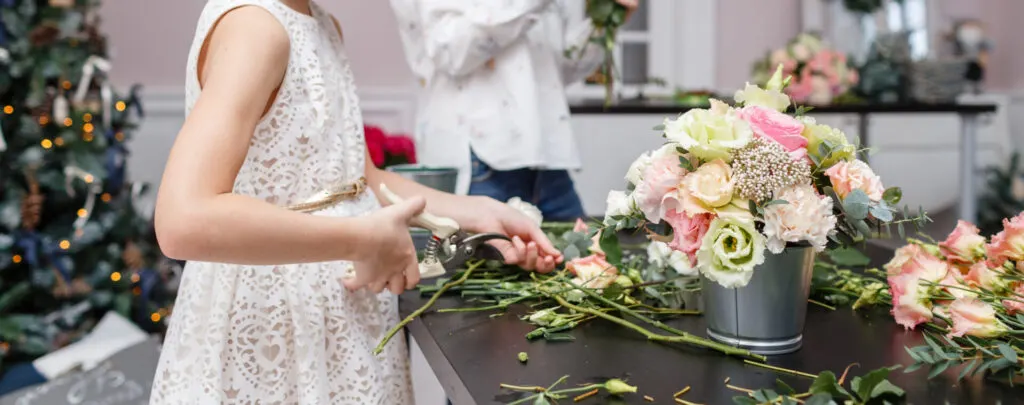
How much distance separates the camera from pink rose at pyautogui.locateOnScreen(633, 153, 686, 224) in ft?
2.86

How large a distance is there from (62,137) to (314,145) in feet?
7.12

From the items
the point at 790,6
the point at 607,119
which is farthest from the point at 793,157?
the point at 790,6

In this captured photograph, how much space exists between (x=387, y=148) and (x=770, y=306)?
195cm

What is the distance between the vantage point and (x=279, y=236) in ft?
2.81

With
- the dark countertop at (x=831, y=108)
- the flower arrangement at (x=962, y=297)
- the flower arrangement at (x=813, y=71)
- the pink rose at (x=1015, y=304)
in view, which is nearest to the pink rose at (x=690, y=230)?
the flower arrangement at (x=962, y=297)

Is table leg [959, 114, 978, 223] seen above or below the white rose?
below

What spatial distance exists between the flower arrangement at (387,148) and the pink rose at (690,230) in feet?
5.82

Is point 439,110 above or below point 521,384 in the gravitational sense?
above

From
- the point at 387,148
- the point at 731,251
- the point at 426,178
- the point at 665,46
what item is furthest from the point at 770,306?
the point at 665,46

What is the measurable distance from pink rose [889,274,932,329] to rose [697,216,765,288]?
23 cm

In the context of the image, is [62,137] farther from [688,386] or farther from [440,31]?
[688,386]

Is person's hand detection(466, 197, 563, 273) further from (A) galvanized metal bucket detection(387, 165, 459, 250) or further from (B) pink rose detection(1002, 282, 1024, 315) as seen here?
(B) pink rose detection(1002, 282, 1024, 315)

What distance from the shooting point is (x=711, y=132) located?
866 mm

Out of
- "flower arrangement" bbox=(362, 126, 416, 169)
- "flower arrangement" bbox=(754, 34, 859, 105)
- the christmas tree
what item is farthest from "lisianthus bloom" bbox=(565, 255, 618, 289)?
"flower arrangement" bbox=(754, 34, 859, 105)
